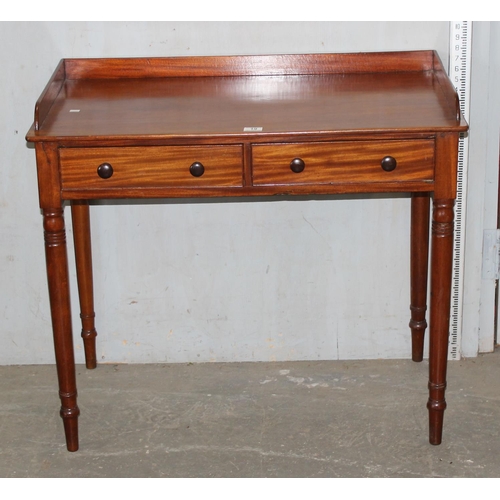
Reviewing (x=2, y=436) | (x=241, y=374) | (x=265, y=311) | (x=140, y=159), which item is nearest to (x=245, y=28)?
(x=140, y=159)

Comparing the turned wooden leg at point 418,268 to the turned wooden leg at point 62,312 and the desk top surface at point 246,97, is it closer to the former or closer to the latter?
the desk top surface at point 246,97

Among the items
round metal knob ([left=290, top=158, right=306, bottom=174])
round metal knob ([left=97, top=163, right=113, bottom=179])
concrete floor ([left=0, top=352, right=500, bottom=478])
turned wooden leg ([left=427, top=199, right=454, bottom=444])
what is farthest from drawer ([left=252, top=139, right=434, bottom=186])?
concrete floor ([left=0, top=352, right=500, bottom=478])

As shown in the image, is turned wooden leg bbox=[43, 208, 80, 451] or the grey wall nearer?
turned wooden leg bbox=[43, 208, 80, 451]

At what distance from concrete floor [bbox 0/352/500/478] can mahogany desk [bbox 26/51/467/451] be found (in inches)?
5.0

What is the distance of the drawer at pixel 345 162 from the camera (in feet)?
8.38

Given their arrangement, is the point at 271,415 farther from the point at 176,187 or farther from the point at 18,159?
the point at 18,159

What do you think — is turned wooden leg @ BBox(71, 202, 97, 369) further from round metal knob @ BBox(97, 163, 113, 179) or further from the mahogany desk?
round metal knob @ BBox(97, 163, 113, 179)

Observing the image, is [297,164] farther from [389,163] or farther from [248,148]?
[389,163]

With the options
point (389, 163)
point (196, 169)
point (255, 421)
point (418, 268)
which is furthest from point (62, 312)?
point (418, 268)

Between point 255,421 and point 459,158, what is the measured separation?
120cm

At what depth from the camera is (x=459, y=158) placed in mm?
3199

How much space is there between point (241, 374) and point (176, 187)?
100 cm

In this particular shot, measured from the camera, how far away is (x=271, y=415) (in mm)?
3020

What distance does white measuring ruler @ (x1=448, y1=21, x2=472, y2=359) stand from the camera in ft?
10.0
